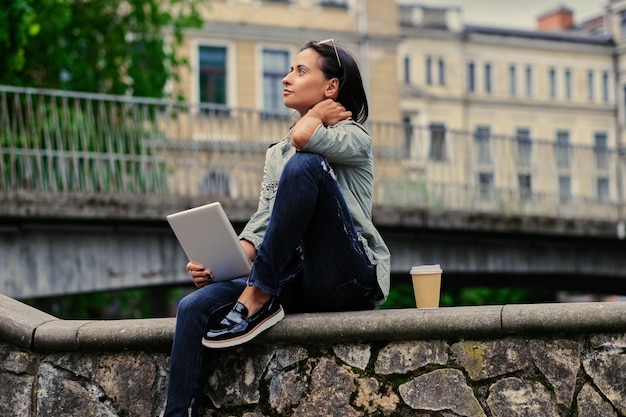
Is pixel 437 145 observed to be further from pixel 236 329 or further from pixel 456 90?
pixel 456 90

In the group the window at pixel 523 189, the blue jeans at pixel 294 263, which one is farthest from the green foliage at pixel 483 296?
the blue jeans at pixel 294 263

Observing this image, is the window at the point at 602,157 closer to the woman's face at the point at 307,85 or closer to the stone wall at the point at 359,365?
the woman's face at the point at 307,85

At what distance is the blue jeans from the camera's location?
5043 millimetres

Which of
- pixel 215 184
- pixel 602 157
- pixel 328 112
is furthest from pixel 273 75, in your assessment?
pixel 328 112

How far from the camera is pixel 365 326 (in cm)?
520

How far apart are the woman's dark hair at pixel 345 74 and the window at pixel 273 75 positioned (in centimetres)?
3247

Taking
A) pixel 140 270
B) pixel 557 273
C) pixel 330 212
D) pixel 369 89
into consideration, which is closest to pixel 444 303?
pixel 369 89

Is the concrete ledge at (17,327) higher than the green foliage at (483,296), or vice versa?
the concrete ledge at (17,327)

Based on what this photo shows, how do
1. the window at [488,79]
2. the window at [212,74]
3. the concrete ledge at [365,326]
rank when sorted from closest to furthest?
the concrete ledge at [365,326]
the window at [212,74]
the window at [488,79]

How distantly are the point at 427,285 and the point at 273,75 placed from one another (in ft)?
110

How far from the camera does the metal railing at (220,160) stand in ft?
49.8

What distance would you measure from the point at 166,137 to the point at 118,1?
375 cm

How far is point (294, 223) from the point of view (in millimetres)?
5035

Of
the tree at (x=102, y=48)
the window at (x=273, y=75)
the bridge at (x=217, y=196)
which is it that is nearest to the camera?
the bridge at (x=217, y=196)
